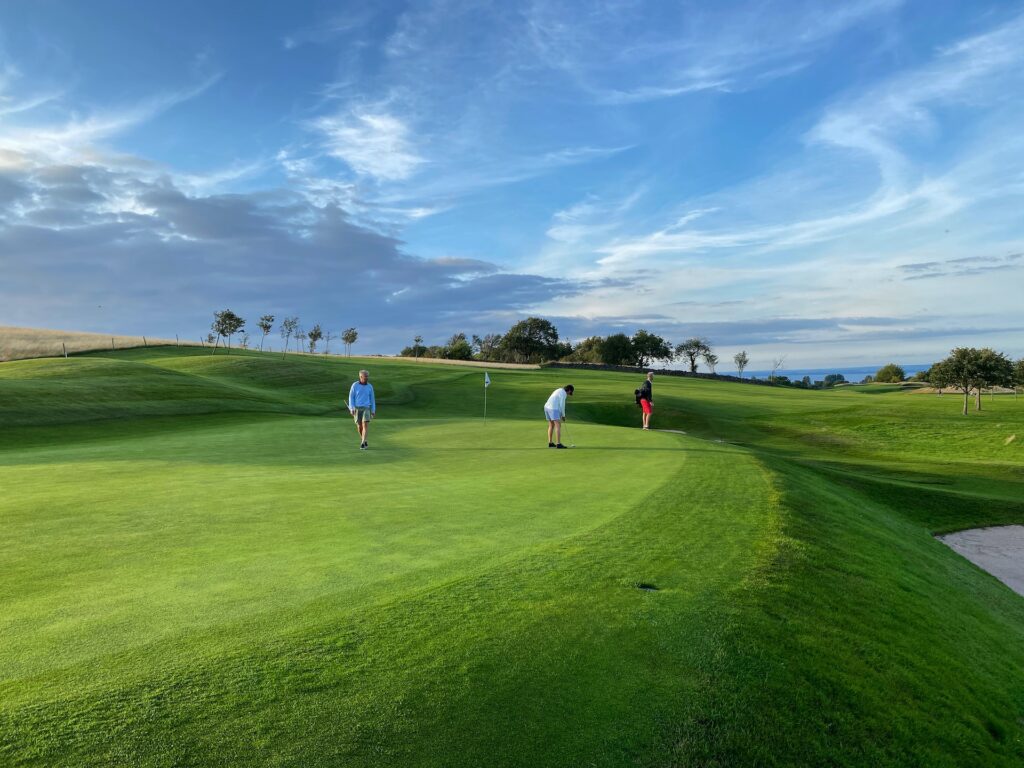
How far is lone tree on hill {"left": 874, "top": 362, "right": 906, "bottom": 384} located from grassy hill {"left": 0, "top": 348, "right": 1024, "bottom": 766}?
531 feet

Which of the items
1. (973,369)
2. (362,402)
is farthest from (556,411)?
(973,369)

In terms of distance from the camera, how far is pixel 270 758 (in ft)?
11.9

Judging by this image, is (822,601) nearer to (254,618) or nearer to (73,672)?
(254,618)

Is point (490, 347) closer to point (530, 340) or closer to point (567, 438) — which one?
point (530, 340)

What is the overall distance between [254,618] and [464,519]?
441 cm

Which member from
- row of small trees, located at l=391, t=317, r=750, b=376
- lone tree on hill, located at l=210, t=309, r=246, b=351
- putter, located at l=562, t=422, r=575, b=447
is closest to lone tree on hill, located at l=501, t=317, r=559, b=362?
row of small trees, located at l=391, t=317, r=750, b=376

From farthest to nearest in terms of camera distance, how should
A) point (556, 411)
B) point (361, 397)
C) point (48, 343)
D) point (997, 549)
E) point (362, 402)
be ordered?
point (48, 343)
point (361, 397)
point (362, 402)
point (556, 411)
point (997, 549)

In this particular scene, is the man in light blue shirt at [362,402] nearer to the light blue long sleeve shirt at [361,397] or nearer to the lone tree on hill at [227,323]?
the light blue long sleeve shirt at [361,397]

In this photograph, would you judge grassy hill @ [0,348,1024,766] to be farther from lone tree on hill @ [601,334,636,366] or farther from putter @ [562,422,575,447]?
lone tree on hill @ [601,334,636,366]

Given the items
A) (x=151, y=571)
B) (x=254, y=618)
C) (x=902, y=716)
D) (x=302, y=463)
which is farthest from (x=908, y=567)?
(x=302, y=463)

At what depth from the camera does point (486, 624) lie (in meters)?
5.43

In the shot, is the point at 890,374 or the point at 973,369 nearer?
the point at 973,369

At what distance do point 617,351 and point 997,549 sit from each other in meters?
129

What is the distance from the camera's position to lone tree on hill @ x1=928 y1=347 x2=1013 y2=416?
5178 centimetres
